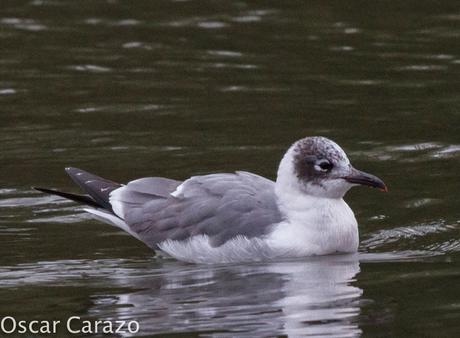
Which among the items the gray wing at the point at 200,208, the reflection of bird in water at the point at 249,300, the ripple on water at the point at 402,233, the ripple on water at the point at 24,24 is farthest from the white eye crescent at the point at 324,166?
the ripple on water at the point at 24,24

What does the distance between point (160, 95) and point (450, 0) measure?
558 cm

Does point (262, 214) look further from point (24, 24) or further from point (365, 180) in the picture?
point (24, 24)

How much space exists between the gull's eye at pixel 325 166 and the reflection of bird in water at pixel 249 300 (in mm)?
671

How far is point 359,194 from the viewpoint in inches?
499

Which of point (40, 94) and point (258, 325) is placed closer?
point (258, 325)

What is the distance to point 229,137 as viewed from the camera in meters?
13.9

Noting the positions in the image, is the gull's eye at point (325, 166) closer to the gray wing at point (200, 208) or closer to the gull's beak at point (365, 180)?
the gull's beak at point (365, 180)

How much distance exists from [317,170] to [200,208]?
0.94 m

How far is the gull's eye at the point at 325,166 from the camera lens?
10.8 meters

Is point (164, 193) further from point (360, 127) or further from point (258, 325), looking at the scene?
point (360, 127)

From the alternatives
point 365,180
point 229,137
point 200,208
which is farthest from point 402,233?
point 229,137

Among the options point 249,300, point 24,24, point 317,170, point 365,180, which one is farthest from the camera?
point 24,24

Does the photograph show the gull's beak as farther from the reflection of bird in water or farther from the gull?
the reflection of bird in water

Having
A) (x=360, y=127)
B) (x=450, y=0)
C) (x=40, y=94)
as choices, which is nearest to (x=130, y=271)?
(x=360, y=127)
